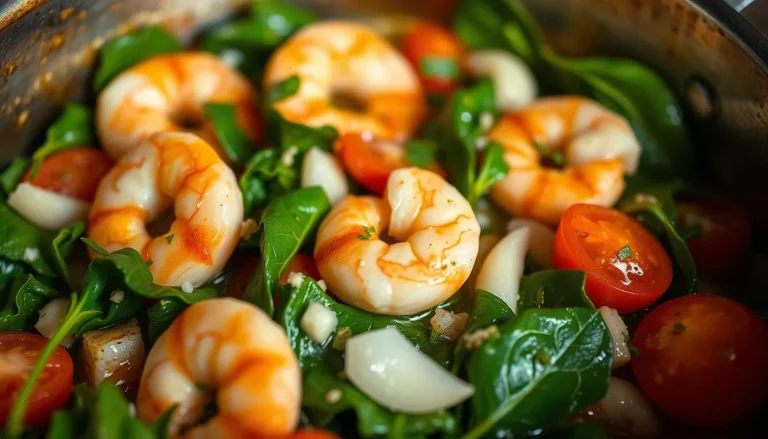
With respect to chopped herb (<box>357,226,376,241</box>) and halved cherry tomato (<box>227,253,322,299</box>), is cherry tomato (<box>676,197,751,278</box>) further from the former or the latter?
halved cherry tomato (<box>227,253,322,299</box>)

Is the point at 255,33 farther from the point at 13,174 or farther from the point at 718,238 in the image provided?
the point at 718,238

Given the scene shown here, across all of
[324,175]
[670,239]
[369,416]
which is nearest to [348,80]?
[324,175]

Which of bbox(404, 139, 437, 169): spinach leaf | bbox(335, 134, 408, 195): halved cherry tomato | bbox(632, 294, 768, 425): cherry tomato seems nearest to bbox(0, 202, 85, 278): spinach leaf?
bbox(335, 134, 408, 195): halved cherry tomato

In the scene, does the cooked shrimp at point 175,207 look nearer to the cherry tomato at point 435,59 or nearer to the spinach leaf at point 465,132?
the spinach leaf at point 465,132

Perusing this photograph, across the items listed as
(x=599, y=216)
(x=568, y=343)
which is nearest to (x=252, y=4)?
(x=599, y=216)

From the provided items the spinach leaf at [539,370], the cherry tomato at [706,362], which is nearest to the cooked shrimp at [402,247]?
the spinach leaf at [539,370]

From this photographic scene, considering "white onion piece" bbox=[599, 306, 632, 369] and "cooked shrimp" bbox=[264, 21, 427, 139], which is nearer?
"white onion piece" bbox=[599, 306, 632, 369]
